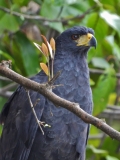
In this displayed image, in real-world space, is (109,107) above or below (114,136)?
below

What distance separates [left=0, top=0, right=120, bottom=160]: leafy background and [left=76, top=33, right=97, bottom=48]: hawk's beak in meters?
0.31

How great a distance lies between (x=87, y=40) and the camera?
4.65m

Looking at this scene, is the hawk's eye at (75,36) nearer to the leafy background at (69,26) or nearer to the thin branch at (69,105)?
the leafy background at (69,26)

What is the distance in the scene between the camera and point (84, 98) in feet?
14.8

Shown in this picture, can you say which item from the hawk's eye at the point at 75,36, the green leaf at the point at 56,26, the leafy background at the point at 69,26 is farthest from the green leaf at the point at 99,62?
the hawk's eye at the point at 75,36

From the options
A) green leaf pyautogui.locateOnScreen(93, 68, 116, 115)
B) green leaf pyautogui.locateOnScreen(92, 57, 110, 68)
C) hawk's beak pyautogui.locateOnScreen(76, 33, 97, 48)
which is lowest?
green leaf pyautogui.locateOnScreen(93, 68, 116, 115)

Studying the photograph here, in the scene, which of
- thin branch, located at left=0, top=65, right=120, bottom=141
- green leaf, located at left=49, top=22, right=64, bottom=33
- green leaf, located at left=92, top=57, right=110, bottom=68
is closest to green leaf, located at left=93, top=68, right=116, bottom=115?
green leaf, located at left=92, top=57, right=110, bottom=68

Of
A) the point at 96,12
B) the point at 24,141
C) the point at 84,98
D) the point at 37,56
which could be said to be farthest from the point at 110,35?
the point at 24,141

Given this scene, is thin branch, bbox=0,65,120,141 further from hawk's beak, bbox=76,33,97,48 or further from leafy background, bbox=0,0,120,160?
leafy background, bbox=0,0,120,160

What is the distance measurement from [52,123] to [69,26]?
154 cm

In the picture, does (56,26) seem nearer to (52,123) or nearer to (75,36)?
(75,36)

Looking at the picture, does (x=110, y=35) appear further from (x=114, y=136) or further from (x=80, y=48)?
(x=114, y=136)

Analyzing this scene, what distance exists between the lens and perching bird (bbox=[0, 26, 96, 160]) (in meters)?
4.38

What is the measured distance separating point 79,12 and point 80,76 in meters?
0.86
